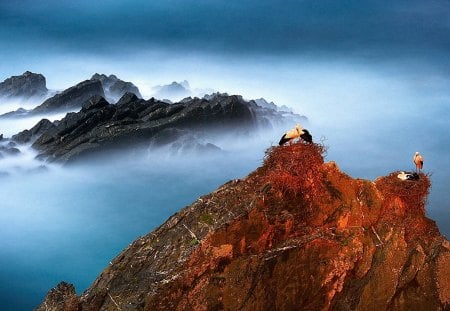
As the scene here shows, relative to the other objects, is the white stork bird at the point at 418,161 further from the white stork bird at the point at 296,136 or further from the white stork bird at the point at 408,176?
the white stork bird at the point at 296,136

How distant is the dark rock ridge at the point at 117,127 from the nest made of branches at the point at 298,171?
148693 millimetres

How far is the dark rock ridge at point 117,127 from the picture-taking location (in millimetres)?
165500

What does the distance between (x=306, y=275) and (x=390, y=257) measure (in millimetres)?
3823

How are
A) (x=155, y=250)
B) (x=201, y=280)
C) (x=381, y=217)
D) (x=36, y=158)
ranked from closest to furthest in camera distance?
(x=201, y=280)
(x=155, y=250)
(x=381, y=217)
(x=36, y=158)

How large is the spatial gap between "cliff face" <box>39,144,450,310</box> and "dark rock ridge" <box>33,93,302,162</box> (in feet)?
487

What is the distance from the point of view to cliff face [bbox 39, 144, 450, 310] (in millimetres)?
18688

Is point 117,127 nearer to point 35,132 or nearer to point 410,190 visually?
point 35,132

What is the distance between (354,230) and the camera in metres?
20.4

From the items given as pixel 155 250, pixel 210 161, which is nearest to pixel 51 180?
pixel 210 161

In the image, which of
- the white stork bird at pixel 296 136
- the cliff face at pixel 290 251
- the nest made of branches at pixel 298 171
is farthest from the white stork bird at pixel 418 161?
the white stork bird at pixel 296 136

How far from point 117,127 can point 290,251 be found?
153699 millimetres

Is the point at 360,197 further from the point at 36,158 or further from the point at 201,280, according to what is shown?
the point at 36,158

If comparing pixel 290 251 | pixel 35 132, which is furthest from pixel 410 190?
pixel 35 132

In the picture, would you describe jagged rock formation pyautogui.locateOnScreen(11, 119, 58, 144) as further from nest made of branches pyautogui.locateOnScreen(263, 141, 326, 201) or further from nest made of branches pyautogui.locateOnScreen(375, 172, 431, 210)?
nest made of branches pyautogui.locateOnScreen(375, 172, 431, 210)
